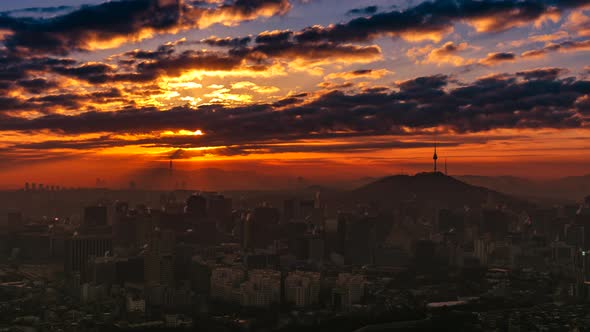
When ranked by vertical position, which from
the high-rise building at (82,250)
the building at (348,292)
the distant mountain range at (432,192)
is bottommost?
the building at (348,292)

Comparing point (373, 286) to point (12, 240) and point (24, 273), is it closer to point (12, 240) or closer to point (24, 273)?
point (24, 273)

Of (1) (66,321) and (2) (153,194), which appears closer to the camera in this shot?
(1) (66,321)

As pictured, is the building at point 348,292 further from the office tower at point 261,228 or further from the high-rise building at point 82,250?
the office tower at point 261,228

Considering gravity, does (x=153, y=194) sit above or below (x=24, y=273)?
above

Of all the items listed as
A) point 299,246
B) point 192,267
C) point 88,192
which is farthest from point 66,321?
point 88,192

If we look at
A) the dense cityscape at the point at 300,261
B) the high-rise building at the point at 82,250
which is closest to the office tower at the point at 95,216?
the dense cityscape at the point at 300,261
